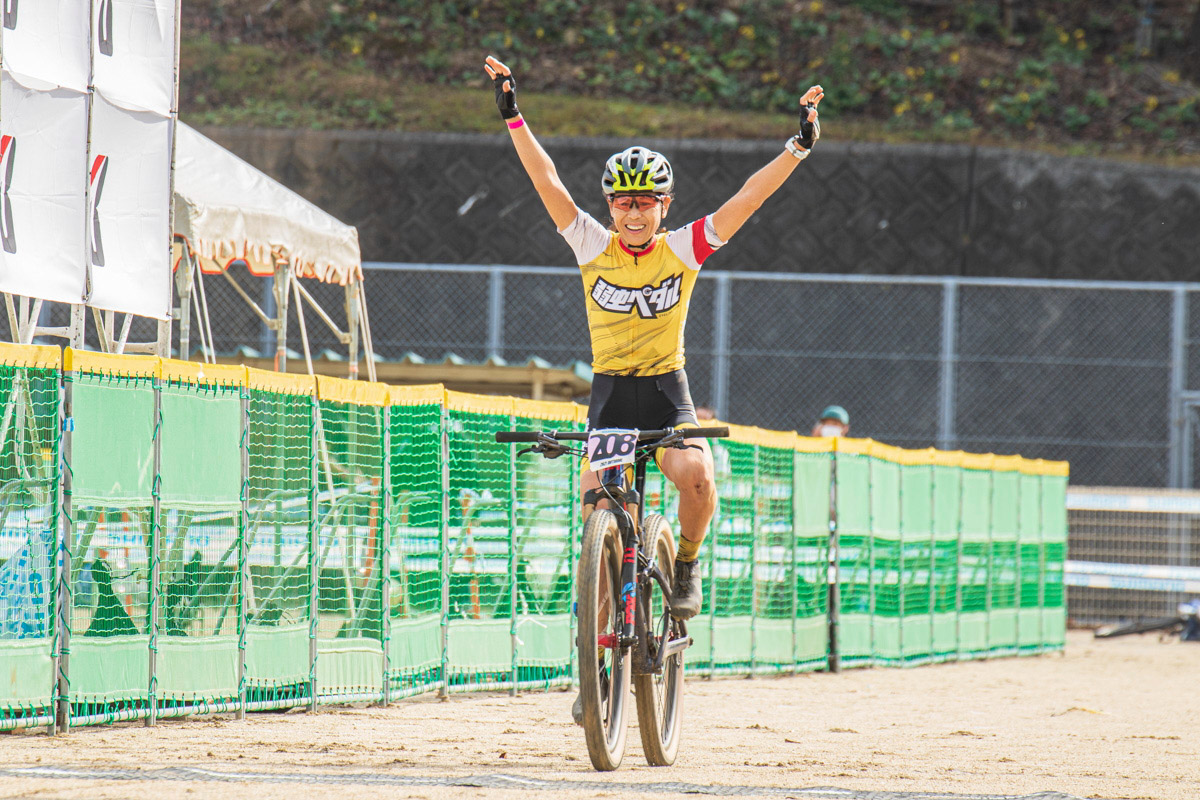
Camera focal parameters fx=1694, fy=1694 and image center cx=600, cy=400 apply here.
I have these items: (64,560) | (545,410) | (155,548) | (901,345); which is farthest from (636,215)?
(901,345)

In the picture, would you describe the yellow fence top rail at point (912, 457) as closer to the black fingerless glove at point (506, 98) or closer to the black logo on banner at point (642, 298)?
the black logo on banner at point (642, 298)

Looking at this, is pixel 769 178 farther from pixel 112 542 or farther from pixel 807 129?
pixel 112 542

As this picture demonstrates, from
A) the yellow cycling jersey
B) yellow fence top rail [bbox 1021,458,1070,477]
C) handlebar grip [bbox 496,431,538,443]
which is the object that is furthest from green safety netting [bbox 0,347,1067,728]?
yellow fence top rail [bbox 1021,458,1070,477]

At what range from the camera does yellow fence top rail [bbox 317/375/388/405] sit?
8.39 metres

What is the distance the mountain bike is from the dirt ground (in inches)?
7.5

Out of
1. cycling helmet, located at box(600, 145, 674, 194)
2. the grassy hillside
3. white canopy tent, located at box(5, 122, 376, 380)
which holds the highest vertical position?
the grassy hillside

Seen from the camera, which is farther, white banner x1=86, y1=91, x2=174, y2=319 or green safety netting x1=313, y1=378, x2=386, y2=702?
green safety netting x1=313, y1=378, x2=386, y2=702

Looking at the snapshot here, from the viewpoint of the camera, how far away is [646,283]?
21.4 ft

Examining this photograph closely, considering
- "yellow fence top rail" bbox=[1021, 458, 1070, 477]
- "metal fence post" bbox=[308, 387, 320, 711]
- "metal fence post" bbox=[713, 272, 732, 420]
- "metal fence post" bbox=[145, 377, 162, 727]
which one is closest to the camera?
"metal fence post" bbox=[145, 377, 162, 727]

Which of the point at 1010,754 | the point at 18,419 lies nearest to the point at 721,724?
the point at 1010,754

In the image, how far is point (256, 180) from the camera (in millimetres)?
12688

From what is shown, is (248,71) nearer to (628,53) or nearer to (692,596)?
(628,53)

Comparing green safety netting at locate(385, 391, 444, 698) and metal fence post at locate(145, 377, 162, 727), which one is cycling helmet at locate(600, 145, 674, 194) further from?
green safety netting at locate(385, 391, 444, 698)

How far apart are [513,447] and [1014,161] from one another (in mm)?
16973
